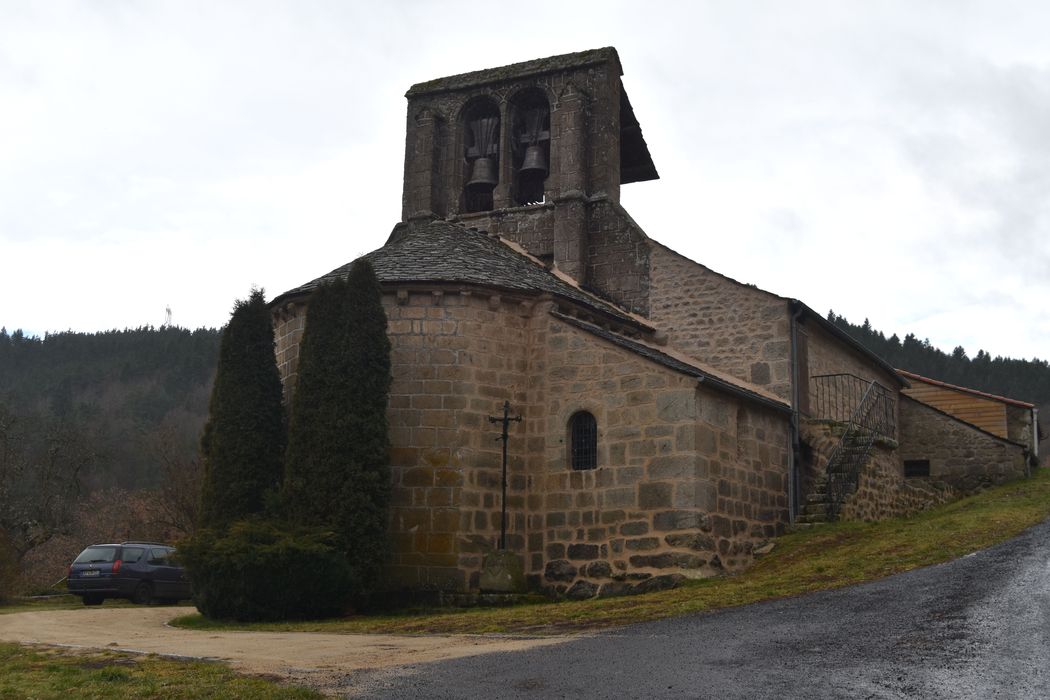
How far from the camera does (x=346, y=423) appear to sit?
15680 mm

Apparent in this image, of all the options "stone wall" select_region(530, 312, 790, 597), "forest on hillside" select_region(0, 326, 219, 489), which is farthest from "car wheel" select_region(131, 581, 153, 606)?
"forest on hillside" select_region(0, 326, 219, 489)

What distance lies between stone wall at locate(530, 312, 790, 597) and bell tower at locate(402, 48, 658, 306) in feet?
17.0

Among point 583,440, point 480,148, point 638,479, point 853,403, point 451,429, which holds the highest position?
point 480,148

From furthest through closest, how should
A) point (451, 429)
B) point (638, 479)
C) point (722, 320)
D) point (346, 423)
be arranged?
point (722, 320) < point (451, 429) < point (638, 479) < point (346, 423)

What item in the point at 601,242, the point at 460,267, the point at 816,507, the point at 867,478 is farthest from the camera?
the point at 601,242

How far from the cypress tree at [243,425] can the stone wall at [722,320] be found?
27.0 feet

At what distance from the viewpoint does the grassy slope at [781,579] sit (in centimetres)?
1200

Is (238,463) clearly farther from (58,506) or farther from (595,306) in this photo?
(58,506)

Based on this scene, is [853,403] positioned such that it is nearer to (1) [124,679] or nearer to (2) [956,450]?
(2) [956,450]

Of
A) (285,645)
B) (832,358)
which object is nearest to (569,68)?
(832,358)

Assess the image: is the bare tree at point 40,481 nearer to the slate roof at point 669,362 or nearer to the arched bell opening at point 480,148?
the arched bell opening at point 480,148

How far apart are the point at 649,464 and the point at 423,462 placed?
352 cm

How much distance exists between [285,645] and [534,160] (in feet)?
49.3

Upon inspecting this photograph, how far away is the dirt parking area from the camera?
8.84 m
